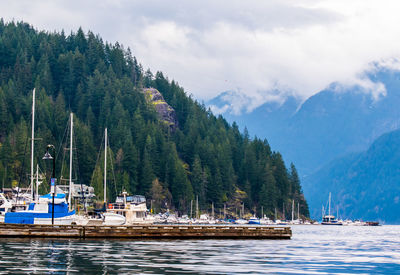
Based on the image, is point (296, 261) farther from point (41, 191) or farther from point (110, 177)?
point (110, 177)

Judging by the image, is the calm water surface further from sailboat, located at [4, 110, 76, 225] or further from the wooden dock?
sailboat, located at [4, 110, 76, 225]

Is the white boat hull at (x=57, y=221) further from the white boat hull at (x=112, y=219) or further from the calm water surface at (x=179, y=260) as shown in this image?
the calm water surface at (x=179, y=260)

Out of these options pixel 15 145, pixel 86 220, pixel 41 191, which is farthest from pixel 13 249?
pixel 15 145

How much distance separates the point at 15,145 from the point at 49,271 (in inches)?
5801

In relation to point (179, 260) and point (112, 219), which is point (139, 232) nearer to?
point (112, 219)

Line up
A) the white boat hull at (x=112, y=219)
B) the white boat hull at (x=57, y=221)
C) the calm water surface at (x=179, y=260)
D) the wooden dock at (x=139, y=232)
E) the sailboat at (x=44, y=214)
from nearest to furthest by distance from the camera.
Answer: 1. the calm water surface at (x=179, y=260)
2. the wooden dock at (x=139, y=232)
3. the sailboat at (x=44, y=214)
4. the white boat hull at (x=57, y=221)
5. the white boat hull at (x=112, y=219)

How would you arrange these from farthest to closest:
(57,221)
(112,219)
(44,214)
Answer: (112,219) → (57,221) → (44,214)

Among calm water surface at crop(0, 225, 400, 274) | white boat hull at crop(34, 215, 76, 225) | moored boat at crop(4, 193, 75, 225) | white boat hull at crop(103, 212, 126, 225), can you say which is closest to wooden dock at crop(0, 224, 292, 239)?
white boat hull at crop(34, 215, 76, 225)

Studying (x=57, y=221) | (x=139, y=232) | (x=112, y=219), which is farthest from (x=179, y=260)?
(x=112, y=219)

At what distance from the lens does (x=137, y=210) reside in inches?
4441

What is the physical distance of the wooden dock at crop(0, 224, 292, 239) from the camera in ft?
279

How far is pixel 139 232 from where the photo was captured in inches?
3499

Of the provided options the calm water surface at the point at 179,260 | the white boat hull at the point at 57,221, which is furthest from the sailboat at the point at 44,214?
the calm water surface at the point at 179,260

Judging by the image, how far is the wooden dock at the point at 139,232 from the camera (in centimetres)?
8500
